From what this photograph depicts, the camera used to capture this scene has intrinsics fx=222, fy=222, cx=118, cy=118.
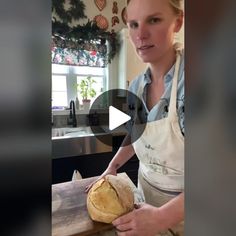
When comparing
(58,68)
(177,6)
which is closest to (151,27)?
(177,6)

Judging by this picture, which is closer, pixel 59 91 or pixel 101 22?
pixel 59 91

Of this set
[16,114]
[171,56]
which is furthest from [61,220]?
[171,56]

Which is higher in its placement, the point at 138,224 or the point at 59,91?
the point at 59,91

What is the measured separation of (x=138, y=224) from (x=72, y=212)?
13cm

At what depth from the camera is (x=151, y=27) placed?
0.40m

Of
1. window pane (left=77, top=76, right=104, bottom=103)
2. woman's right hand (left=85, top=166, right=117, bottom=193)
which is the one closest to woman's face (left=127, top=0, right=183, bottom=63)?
window pane (left=77, top=76, right=104, bottom=103)

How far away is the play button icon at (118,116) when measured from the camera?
0.45 m

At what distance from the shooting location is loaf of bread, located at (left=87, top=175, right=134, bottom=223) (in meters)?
0.39

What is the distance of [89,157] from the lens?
47 cm

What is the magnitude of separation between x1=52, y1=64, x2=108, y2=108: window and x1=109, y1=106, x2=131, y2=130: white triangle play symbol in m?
0.05

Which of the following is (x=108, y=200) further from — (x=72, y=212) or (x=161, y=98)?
Answer: (x=161, y=98)

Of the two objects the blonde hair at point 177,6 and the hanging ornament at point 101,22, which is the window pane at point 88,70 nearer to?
the hanging ornament at point 101,22

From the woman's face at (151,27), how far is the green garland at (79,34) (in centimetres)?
8

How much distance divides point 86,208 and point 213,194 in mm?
287
